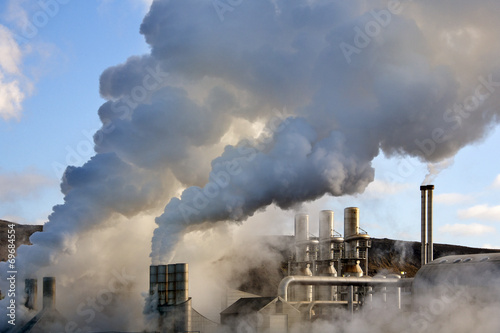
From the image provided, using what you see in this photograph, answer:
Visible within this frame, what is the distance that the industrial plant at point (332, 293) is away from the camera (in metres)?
51.1

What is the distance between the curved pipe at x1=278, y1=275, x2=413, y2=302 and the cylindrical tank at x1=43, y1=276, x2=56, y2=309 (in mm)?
20085

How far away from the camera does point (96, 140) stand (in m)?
60.5

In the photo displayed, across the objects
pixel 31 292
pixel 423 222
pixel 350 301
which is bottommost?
pixel 350 301

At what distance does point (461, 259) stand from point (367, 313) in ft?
43.2

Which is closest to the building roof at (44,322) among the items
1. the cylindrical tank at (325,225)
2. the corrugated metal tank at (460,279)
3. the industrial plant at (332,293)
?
the industrial plant at (332,293)

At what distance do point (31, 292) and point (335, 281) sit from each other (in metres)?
28.6

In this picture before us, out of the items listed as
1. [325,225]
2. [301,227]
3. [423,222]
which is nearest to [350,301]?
[423,222]

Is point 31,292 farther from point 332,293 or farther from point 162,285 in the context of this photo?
point 332,293

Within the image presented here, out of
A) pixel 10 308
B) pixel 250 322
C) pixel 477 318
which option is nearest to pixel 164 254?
pixel 250 322

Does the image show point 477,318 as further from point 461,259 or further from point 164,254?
point 164,254

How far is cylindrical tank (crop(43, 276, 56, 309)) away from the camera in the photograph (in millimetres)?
55344

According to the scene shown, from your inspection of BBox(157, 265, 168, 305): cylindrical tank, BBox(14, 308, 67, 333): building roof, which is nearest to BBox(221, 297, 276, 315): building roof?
BBox(157, 265, 168, 305): cylindrical tank

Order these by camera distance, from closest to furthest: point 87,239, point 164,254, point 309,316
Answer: point 164,254 → point 87,239 → point 309,316

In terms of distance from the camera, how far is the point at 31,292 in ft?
189
